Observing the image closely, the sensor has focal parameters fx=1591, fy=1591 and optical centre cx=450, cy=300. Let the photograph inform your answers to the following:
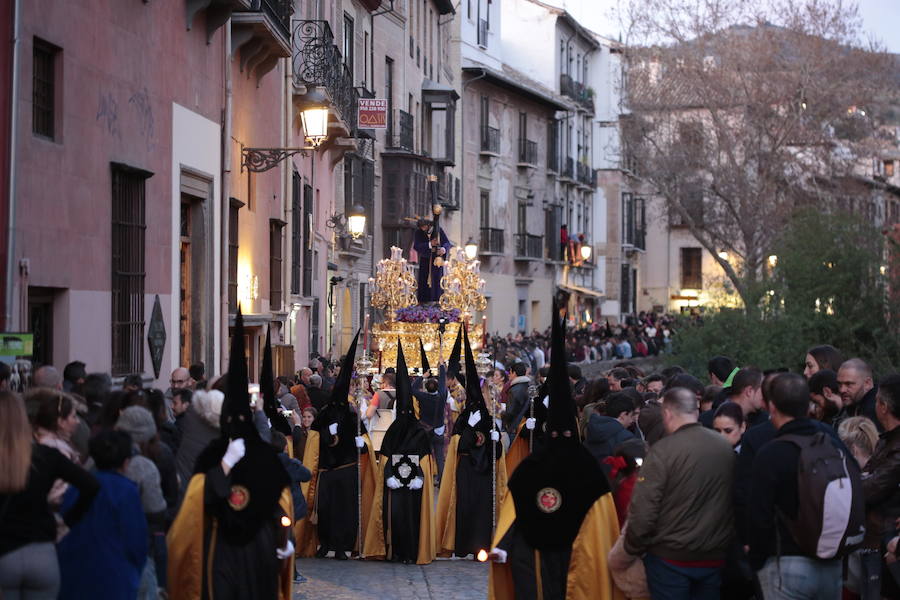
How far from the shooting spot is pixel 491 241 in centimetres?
5131

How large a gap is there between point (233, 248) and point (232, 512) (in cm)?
1241

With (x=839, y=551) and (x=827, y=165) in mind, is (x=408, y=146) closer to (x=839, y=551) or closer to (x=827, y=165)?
(x=827, y=165)

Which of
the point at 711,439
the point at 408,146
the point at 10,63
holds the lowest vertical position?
the point at 711,439

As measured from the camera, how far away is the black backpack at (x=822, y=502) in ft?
25.6

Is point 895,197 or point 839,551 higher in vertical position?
point 895,197

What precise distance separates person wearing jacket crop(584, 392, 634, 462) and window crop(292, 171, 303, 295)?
14675 millimetres

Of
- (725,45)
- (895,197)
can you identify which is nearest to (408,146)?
(725,45)

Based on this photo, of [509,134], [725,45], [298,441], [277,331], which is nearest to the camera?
[298,441]

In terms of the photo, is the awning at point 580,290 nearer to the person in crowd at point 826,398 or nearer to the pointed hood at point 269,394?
the pointed hood at point 269,394

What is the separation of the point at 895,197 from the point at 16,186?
78.9m

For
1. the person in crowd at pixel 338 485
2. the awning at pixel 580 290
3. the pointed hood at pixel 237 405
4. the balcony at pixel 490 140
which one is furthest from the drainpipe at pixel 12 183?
the awning at pixel 580 290

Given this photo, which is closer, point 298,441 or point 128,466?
point 128,466

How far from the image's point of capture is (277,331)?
2444cm

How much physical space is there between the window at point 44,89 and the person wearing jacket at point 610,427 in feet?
17.9
